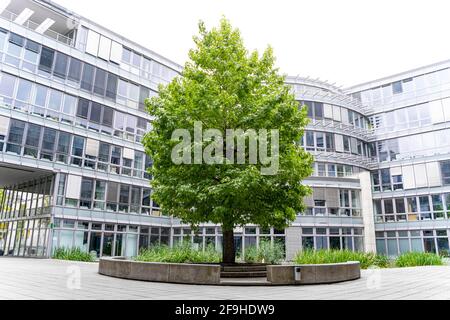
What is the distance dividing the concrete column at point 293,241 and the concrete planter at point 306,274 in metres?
17.5

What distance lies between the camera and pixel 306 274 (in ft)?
38.4

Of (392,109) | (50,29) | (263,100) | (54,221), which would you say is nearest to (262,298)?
(263,100)

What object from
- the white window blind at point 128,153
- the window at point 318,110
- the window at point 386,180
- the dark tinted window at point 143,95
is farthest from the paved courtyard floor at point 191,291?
the window at point 386,180

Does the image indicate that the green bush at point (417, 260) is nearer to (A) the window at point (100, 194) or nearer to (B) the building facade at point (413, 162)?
(B) the building facade at point (413, 162)

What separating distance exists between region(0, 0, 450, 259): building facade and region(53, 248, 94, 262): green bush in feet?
1.74

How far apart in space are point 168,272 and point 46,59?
21.0m

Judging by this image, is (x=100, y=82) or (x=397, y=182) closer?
(x=100, y=82)

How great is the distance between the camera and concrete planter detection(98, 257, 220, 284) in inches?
450

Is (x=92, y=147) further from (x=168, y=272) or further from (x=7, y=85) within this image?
(x=168, y=272)

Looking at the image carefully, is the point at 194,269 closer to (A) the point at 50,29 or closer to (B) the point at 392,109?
(A) the point at 50,29

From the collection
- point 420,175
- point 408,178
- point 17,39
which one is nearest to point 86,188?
point 17,39

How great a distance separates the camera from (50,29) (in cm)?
2948

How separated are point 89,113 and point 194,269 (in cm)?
2053
